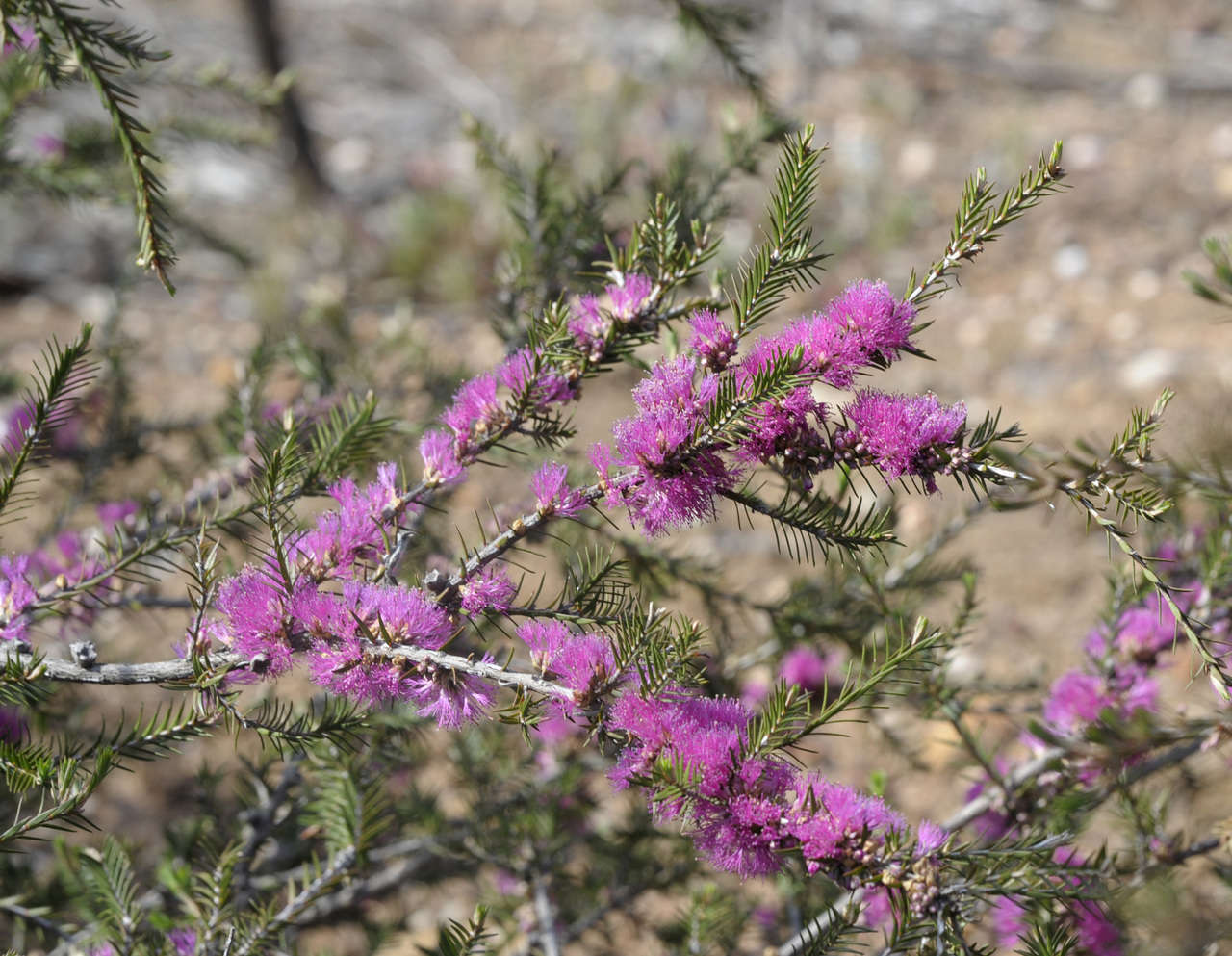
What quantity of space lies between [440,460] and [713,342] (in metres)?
0.32

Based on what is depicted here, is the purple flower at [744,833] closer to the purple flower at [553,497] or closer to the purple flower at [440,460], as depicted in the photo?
the purple flower at [553,497]

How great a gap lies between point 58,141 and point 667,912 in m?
2.54

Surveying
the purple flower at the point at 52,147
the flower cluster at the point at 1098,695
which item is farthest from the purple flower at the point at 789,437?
the purple flower at the point at 52,147

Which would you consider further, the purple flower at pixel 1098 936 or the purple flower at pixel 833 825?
the purple flower at pixel 1098 936

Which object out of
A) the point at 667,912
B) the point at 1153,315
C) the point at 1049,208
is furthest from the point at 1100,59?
the point at 667,912

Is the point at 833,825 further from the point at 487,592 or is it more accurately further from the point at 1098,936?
the point at 1098,936

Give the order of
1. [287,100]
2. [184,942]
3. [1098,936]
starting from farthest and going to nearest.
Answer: [287,100], [1098,936], [184,942]

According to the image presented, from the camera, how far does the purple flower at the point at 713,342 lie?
970 mm

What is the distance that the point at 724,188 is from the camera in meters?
3.54

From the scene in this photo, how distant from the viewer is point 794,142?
959 mm

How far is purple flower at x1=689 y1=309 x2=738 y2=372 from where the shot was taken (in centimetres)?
97

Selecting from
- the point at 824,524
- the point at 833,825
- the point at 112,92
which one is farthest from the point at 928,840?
the point at 112,92

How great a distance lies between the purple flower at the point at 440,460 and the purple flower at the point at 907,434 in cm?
41

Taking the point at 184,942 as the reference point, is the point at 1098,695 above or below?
above
